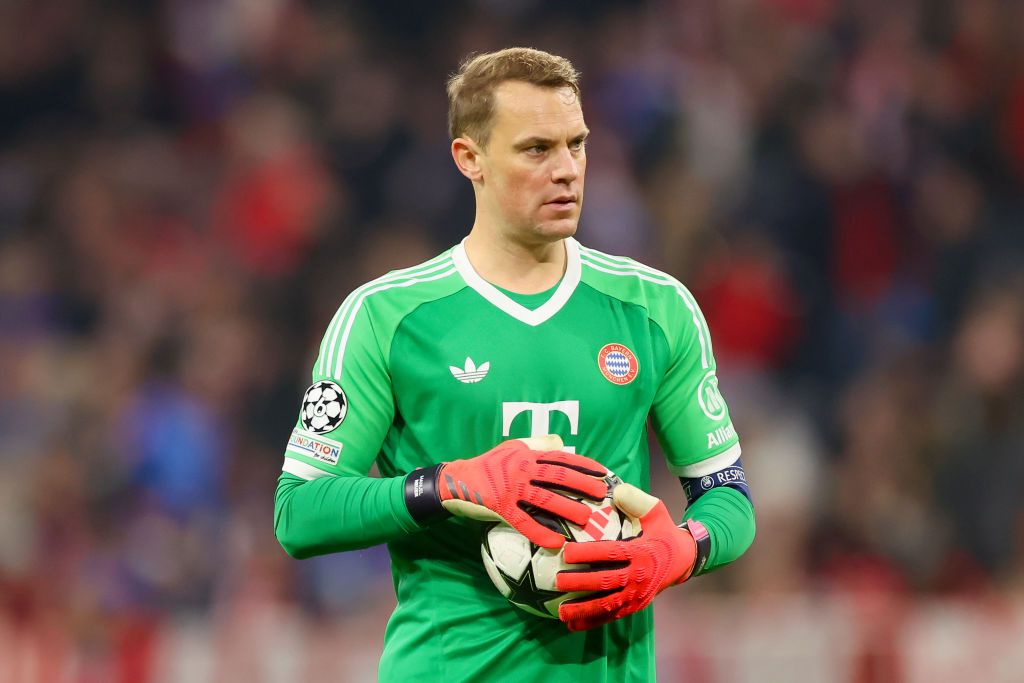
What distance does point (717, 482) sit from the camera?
11.4 ft

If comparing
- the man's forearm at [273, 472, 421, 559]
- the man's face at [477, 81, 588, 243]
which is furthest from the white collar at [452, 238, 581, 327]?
the man's forearm at [273, 472, 421, 559]

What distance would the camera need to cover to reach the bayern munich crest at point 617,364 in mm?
3359

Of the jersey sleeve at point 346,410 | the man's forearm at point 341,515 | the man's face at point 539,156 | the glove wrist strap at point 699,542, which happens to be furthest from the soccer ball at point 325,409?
the glove wrist strap at point 699,542

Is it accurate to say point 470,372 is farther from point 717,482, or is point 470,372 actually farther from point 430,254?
point 430,254

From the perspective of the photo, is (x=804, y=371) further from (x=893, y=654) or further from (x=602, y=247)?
(x=893, y=654)

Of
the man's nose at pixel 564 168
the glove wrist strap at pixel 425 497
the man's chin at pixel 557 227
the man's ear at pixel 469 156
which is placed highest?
the man's ear at pixel 469 156

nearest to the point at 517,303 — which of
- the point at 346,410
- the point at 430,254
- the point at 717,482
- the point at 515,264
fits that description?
the point at 515,264

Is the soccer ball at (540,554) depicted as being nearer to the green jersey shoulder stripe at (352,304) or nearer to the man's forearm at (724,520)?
the man's forearm at (724,520)

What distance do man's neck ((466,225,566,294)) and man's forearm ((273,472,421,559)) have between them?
0.54m

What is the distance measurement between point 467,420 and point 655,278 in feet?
1.96

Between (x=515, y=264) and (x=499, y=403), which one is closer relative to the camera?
(x=499, y=403)

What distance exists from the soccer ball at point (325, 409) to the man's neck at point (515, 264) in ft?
1.44

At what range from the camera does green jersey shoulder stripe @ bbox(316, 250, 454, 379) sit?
3344 mm

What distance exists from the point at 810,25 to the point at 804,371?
2.42 metres
